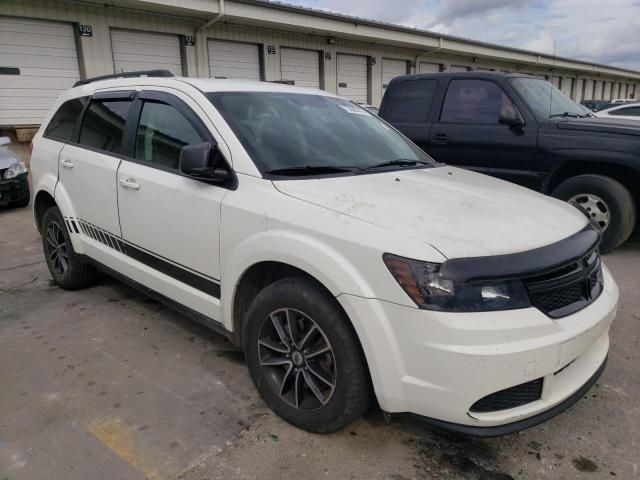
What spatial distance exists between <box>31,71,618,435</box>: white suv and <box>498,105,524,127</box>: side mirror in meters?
2.31

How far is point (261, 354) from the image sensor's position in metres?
2.65

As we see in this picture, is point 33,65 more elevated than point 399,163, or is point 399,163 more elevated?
point 33,65

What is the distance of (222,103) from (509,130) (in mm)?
3859

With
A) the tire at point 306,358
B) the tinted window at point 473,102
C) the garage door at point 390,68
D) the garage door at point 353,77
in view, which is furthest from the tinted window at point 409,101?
the garage door at point 390,68

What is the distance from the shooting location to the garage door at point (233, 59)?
47.3ft

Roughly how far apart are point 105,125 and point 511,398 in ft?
11.0

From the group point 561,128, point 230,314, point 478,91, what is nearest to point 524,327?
point 230,314

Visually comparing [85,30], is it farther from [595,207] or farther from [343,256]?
[343,256]

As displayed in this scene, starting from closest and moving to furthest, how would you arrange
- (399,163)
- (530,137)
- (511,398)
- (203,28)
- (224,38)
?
1. (511,398)
2. (399,163)
3. (530,137)
4. (203,28)
5. (224,38)

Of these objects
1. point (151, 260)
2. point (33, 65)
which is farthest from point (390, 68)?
point (151, 260)

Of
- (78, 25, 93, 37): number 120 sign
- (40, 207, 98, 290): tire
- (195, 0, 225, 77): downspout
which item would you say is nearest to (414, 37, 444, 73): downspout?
(195, 0, 225, 77): downspout

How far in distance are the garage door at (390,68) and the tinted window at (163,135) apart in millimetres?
18014

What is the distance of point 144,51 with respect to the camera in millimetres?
12906

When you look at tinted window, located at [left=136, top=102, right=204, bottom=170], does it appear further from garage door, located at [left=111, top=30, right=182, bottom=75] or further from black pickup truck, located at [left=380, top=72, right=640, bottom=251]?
garage door, located at [left=111, top=30, right=182, bottom=75]
